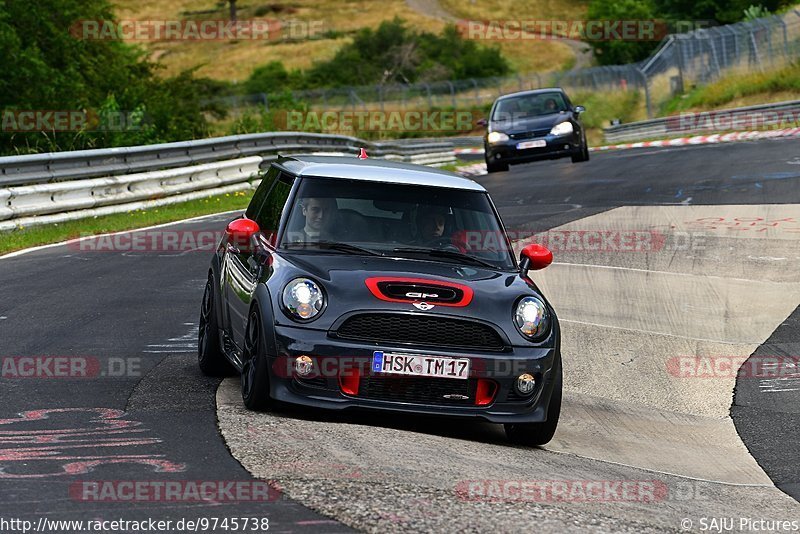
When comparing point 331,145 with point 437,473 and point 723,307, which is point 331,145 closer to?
point 723,307

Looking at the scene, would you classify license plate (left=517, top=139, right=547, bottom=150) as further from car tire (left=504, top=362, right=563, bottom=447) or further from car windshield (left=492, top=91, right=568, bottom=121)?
car tire (left=504, top=362, right=563, bottom=447)

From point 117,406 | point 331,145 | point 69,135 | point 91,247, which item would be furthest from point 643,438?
point 69,135

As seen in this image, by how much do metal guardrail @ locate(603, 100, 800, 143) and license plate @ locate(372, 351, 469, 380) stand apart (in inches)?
1327

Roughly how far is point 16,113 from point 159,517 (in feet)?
93.4

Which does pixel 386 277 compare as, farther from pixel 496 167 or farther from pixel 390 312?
pixel 496 167

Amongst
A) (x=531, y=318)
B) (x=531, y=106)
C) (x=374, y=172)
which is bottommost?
(x=531, y=106)

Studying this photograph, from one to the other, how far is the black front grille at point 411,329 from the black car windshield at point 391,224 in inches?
29.9

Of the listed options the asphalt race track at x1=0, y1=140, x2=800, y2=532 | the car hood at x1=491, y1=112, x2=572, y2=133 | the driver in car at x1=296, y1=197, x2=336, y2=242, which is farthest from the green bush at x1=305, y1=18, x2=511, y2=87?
the driver in car at x1=296, y1=197, x2=336, y2=242

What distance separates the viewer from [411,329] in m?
7.30

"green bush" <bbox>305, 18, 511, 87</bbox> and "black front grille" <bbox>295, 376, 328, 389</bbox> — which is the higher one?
"black front grille" <bbox>295, 376, 328, 389</bbox>

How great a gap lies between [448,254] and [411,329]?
0.98 m

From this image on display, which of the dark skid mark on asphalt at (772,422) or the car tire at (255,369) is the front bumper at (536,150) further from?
the car tire at (255,369)

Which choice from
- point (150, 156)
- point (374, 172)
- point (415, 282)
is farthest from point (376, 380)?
point (150, 156)

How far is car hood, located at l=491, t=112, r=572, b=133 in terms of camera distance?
88.5 ft
